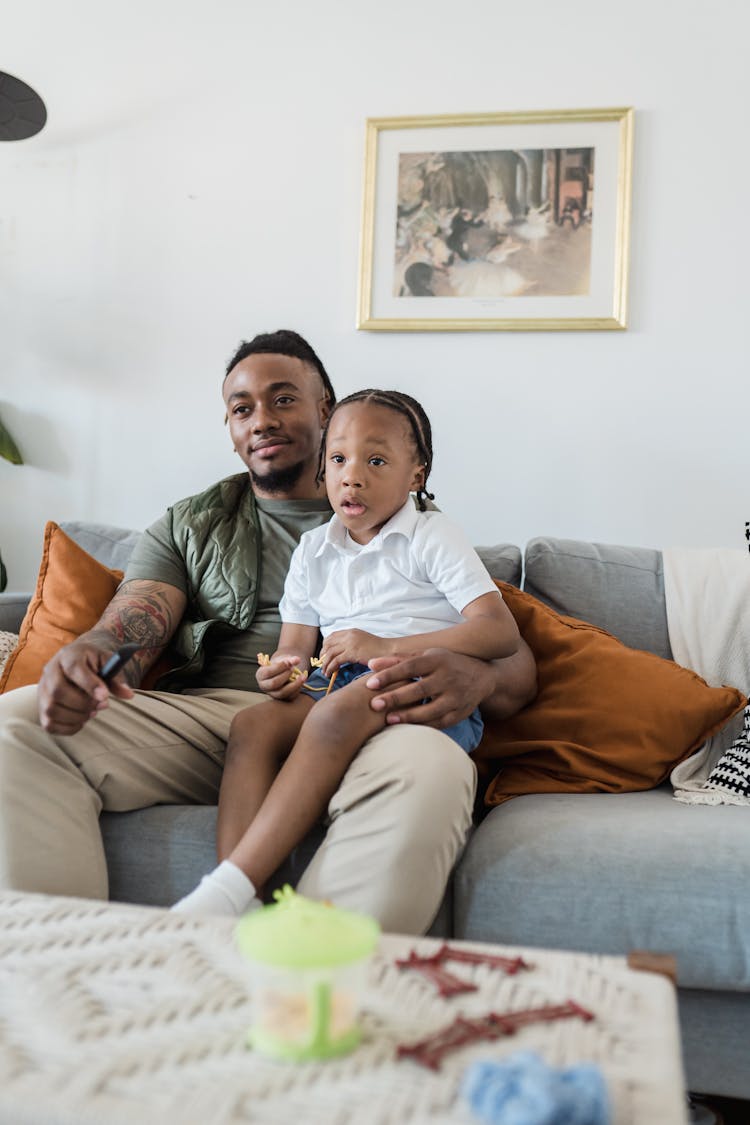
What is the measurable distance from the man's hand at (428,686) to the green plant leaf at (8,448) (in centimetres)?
159

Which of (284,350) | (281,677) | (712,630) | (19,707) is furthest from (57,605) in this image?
(712,630)

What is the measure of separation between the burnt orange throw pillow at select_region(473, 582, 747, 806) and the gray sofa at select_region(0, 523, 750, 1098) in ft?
0.45

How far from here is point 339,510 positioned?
168cm

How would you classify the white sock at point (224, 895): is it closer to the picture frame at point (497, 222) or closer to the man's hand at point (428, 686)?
the man's hand at point (428, 686)

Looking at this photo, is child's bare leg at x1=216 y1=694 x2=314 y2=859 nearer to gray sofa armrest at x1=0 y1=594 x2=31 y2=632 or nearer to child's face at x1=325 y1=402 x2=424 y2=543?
child's face at x1=325 y1=402 x2=424 y2=543

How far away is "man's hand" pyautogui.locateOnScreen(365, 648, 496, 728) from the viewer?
1.41 metres

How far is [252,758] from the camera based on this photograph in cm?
146

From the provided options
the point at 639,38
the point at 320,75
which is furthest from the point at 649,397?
the point at 320,75

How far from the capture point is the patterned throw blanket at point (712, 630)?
66.9 inches

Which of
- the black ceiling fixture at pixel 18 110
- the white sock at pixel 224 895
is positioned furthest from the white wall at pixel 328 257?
the white sock at pixel 224 895

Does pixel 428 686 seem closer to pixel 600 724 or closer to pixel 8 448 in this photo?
pixel 600 724

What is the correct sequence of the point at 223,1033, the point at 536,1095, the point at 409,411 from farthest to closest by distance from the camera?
the point at 409,411, the point at 223,1033, the point at 536,1095

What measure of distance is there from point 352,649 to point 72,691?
42 cm

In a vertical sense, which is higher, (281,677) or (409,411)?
(409,411)
